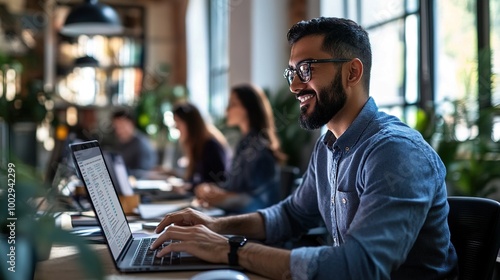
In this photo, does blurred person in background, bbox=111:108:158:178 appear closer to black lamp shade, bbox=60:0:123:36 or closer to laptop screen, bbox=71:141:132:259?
black lamp shade, bbox=60:0:123:36

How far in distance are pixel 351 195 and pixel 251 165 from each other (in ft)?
5.88

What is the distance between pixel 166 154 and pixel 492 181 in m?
5.16

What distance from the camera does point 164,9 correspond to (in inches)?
373

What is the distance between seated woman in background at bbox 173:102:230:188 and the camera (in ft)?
13.9

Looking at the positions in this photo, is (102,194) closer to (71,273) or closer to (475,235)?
(71,273)

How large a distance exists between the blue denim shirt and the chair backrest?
3 centimetres

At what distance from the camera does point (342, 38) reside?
1608mm

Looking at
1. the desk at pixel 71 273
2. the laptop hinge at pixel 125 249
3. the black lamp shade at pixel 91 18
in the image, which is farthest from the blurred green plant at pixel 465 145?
the black lamp shade at pixel 91 18

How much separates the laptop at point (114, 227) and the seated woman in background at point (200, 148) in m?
2.43

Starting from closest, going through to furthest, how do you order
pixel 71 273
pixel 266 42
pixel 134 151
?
pixel 71 273 < pixel 266 42 < pixel 134 151

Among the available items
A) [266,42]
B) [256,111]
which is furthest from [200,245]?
[266,42]

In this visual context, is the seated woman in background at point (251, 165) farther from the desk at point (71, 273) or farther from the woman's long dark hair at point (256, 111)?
the desk at point (71, 273)

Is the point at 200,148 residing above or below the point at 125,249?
above

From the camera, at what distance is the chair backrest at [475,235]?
1.47 meters
